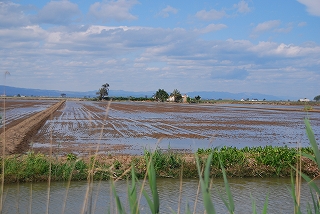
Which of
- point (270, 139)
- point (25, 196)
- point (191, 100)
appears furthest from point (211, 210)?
point (191, 100)

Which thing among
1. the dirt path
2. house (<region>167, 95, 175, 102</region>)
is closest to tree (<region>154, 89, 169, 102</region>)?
house (<region>167, 95, 175, 102</region>)

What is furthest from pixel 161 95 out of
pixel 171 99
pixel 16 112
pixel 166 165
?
pixel 166 165

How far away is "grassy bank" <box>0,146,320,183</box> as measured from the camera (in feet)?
36.3

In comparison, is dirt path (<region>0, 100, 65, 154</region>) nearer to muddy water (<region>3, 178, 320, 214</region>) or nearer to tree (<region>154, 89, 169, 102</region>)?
muddy water (<region>3, 178, 320, 214</region>)

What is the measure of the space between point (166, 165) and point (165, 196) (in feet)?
6.21

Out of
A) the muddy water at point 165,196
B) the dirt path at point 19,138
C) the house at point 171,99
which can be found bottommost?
the muddy water at point 165,196

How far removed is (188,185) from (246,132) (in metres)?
15.5

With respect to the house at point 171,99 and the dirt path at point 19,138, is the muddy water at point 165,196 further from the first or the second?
the house at point 171,99

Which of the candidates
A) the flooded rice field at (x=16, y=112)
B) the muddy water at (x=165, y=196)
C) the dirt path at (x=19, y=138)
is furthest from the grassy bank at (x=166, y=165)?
the dirt path at (x=19, y=138)

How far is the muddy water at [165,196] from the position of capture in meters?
8.78

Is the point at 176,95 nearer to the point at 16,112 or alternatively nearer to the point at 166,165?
the point at 16,112

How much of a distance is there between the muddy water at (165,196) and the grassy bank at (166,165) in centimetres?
28

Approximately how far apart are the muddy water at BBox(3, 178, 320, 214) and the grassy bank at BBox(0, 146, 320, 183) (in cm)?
28

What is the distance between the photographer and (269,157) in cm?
1245
